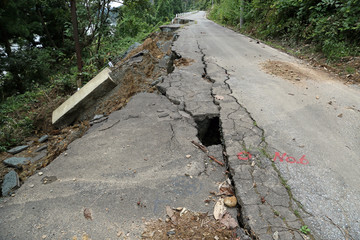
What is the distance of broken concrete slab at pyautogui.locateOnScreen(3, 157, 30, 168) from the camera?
10.2ft

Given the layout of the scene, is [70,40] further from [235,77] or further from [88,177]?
[88,177]

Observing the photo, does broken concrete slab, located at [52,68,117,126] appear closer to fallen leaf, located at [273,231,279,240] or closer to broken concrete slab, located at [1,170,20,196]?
broken concrete slab, located at [1,170,20,196]

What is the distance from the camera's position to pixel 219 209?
1.93 metres

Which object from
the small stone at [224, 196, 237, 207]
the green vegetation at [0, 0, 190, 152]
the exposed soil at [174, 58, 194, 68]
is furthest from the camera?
the green vegetation at [0, 0, 190, 152]

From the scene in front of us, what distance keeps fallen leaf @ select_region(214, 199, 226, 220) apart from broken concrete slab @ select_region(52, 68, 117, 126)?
12.2ft

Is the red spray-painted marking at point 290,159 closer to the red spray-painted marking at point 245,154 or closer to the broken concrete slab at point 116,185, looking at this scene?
the red spray-painted marking at point 245,154

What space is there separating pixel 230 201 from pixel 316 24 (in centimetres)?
776

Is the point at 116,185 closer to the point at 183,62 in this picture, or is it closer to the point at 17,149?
the point at 17,149

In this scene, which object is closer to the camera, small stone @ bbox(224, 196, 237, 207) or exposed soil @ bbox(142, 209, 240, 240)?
exposed soil @ bbox(142, 209, 240, 240)

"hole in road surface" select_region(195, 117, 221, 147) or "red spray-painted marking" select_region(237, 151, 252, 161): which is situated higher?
"red spray-painted marking" select_region(237, 151, 252, 161)

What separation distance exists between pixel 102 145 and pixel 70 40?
1254cm

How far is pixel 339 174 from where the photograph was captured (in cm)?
229

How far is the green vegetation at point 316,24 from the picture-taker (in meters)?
5.88

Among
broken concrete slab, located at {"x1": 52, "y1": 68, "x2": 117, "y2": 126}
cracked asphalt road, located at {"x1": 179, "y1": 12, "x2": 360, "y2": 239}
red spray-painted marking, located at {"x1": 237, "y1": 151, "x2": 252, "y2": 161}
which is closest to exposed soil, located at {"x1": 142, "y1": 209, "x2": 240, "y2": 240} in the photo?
Result: cracked asphalt road, located at {"x1": 179, "y1": 12, "x2": 360, "y2": 239}
